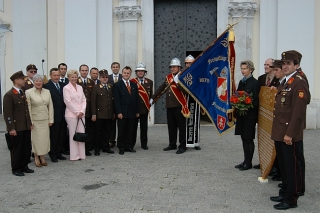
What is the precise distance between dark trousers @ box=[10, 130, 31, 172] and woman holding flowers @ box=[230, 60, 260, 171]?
3.57 metres

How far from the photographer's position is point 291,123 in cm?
474

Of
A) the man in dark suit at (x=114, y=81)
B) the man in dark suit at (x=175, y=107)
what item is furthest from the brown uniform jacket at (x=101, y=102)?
the man in dark suit at (x=175, y=107)

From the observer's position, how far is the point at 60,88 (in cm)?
802

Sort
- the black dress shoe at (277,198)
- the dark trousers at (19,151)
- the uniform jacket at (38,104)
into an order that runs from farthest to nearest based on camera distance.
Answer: the uniform jacket at (38,104), the dark trousers at (19,151), the black dress shoe at (277,198)

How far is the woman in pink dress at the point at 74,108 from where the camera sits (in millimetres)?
7715

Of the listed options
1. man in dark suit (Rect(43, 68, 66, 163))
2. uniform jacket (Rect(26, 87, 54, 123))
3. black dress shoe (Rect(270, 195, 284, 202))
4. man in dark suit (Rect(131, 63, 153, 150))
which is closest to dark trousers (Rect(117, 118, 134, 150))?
man in dark suit (Rect(131, 63, 153, 150))

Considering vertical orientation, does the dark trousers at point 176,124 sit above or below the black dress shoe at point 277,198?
above

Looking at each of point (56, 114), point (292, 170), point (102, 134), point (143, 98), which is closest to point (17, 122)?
point (56, 114)

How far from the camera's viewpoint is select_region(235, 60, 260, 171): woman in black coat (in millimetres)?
6566

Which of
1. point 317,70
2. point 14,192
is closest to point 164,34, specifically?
point 317,70

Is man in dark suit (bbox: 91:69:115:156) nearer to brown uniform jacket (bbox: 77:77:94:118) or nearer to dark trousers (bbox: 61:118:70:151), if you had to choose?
brown uniform jacket (bbox: 77:77:94:118)

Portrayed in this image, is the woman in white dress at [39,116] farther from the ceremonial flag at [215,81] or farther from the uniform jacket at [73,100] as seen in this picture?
the ceremonial flag at [215,81]

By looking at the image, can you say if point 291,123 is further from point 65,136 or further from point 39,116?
point 65,136

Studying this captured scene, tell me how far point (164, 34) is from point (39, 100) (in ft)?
20.4
